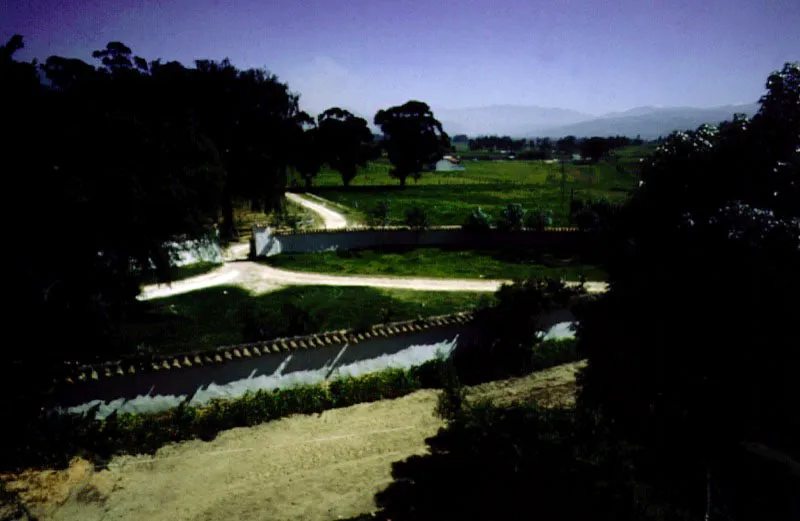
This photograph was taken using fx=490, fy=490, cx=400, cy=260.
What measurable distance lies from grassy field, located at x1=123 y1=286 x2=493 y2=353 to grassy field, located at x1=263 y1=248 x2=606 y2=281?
4.47 m

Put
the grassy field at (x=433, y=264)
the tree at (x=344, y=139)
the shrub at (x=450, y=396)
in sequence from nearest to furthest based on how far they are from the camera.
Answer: the shrub at (x=450, y=396) < the grassy field at (x=433, y=264) < the tree at (x=344, y=139)

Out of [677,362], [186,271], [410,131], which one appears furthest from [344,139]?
[677,362]

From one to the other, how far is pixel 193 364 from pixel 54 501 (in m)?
3.98

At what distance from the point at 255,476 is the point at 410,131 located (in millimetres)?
62786

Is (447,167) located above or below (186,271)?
above

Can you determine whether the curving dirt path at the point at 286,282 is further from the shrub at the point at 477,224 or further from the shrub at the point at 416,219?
the shrub at the point at 477,224

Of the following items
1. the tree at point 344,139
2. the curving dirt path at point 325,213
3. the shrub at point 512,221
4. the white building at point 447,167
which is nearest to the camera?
the shrub at point 512,221

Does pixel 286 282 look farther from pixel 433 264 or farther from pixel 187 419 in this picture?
pixel 187 419

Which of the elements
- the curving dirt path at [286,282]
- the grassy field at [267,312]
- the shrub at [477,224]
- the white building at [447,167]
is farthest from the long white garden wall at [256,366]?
the white building at [447,167]

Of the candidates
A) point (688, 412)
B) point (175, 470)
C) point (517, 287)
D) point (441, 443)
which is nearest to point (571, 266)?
point (517, 287)

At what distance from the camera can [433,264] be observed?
31.7 meters

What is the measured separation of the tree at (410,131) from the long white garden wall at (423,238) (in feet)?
117

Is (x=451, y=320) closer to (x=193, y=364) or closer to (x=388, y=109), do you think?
(x=193, y=364)

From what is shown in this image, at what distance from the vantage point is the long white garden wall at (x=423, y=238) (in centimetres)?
3503
